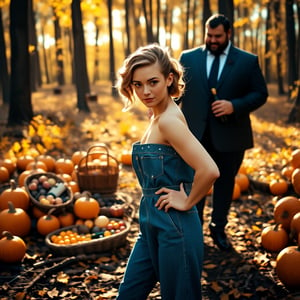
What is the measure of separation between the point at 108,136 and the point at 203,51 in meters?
7.40

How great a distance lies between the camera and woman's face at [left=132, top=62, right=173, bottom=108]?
2.20 meters

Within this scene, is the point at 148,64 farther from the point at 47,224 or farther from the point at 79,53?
the point at 79,53

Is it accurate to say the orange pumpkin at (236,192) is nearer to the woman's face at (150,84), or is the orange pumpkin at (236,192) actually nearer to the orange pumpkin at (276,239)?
the orange pumpkin at (276,239)

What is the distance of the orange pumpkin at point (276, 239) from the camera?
4707mm

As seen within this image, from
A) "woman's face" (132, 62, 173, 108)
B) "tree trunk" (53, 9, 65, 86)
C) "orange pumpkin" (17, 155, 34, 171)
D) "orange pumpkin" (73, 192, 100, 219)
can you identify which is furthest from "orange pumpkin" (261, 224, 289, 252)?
"tree trunk" (53, 9, 65, 86)

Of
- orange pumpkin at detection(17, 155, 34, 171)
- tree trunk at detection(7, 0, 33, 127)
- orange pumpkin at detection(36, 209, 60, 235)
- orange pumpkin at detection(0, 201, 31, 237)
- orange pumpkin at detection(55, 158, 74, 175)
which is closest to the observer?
orange pumpkin at detection(0, 201, 31, 237)

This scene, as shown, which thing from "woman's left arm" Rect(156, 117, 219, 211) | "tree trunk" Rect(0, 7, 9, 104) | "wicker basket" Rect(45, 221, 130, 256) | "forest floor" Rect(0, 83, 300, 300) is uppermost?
"tree trunk" Rect(0, 7, 9, 104)

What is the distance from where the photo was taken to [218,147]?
442 centimetres

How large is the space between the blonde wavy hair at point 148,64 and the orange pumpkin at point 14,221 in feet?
10.5

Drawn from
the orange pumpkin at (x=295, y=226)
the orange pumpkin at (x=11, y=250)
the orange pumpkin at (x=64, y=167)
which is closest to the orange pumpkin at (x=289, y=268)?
the orange pumpkin at (x=295, y=226)

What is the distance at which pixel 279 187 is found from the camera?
259 inches

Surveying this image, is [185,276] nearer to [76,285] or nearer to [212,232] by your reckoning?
[76,285]

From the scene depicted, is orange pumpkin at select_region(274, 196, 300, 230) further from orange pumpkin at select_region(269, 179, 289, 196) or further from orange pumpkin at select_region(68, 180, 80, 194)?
orange pumpkin at select_region(68, 180, 80, 194)

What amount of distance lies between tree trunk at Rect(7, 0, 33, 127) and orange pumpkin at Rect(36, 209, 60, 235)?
6.39m
